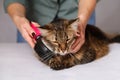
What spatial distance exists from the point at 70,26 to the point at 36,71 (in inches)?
7.1

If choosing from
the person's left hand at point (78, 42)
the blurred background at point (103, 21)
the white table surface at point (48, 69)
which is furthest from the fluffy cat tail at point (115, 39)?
the blurred background at point (103, 21)

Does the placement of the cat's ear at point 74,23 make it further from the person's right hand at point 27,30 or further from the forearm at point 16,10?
the forearm at point 16,10

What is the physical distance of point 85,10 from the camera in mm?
1054

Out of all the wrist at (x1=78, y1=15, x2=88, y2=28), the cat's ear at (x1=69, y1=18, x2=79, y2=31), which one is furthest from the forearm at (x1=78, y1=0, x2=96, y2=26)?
the cat's ear at (x1=69, y1=18, x2=79, y2=31)

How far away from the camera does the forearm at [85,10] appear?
1.01 metres

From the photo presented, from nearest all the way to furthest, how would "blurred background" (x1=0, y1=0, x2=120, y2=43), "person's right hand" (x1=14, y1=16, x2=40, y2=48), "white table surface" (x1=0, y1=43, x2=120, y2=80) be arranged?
1. "white table surface" (x1=0, y1=43, x2=120, y2=80)
2. "person's right hand" (x1=14, y1=16, x2=40, y2=48)
3. "blurred background" (x1=0, y1=0, x2=120, y2=43)

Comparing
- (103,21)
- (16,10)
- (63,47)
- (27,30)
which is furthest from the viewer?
(103,21)

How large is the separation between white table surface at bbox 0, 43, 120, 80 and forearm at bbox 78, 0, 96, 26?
0.16m

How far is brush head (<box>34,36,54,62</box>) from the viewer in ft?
2.83

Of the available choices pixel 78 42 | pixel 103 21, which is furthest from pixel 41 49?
pixel 103 21

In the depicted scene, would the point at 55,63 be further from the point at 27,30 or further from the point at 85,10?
the point at 85,10

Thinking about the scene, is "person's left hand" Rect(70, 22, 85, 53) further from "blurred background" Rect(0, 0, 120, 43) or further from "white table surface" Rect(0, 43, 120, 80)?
"blurred background" Rect(0, 0, 120, 43)

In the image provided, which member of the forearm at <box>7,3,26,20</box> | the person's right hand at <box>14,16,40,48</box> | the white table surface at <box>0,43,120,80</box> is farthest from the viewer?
the forearm at <box>7,3,26,20</box>

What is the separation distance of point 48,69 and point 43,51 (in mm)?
61
